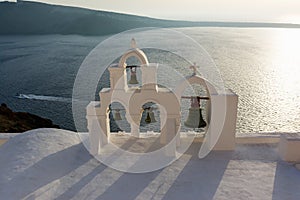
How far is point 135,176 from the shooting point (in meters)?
5.45

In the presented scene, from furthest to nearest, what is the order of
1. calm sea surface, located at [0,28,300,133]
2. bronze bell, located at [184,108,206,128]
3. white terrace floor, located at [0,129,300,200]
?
calm sea surface, located at [0,28,300,133] → bronze bell, located at [184,108,206,128] → white terrace floor, located at [0,129,300,200]

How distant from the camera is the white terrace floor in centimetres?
482

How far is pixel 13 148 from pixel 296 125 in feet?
82.1

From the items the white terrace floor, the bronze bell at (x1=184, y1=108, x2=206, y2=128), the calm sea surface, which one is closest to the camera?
the white terrace floor

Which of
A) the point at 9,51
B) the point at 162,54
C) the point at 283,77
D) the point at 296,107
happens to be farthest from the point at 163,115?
the point at 9,51

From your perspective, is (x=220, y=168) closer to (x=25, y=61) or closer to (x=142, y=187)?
(x=142, y=187)

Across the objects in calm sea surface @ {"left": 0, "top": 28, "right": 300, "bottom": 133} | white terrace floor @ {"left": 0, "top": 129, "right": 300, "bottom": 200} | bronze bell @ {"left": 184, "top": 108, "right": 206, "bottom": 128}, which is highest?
bronze bell @ {"left": 184, "top": 108, "right": 206, "bottom": 128}

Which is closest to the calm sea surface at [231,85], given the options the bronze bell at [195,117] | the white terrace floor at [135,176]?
the white terrace floor at [135,176]

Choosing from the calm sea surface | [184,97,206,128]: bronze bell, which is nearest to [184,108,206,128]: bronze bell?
[184,97,206,128]: bronze bell

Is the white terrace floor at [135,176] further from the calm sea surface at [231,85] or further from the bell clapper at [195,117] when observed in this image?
the calm sea surface at [231,85]

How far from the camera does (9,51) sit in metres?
67.8

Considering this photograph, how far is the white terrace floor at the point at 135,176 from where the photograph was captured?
482 cm

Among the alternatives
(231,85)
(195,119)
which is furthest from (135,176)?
(231,85)

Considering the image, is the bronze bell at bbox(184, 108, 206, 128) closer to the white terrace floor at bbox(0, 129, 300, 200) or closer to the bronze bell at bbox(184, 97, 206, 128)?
the bronze bell at bbox(184, 97, 206, 128)
